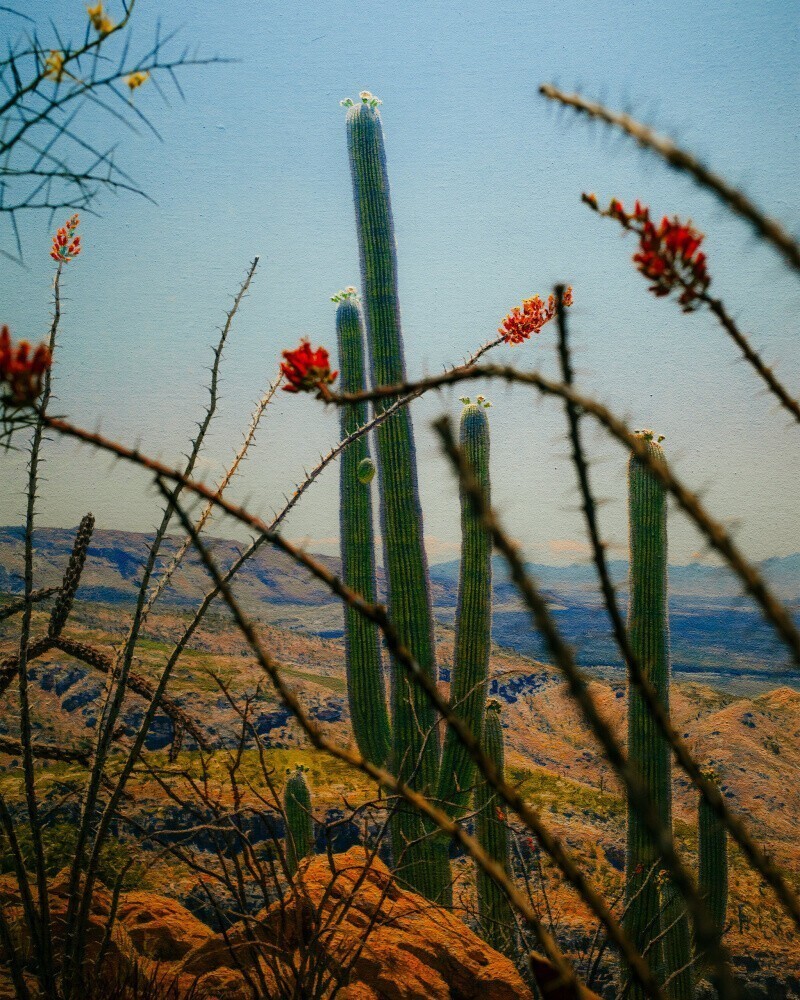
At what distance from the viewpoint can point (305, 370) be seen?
2.28 ft

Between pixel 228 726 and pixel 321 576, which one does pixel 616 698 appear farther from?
pixel 321 576

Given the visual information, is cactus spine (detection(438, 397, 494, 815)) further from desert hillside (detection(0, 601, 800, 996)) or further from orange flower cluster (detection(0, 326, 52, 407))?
orange flower cluster (detection(0, 326, 52, 407))

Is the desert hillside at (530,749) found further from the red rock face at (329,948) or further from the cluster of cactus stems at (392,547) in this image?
the red rock face at (329,948)

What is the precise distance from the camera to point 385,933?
231 centimetres

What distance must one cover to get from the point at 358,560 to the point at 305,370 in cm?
389

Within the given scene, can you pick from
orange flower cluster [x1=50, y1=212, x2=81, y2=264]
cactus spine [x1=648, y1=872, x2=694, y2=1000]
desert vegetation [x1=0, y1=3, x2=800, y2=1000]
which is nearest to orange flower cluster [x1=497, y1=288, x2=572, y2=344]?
desert vegetation [x1=0, y1=3, x2=800, y2=1000]

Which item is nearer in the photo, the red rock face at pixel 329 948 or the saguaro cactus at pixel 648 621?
the red rock face at pixel 329 948

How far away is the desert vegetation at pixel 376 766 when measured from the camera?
62cm

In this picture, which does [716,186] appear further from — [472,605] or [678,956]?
[678,956]

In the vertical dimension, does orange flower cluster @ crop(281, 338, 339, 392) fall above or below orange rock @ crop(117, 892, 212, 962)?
above

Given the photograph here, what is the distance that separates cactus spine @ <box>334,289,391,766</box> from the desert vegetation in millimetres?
16

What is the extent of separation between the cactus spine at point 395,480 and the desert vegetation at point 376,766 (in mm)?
15

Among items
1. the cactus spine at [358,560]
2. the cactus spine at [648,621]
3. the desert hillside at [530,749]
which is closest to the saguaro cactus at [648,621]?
the cactus spine at [648,621]

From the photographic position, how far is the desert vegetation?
62 cm
